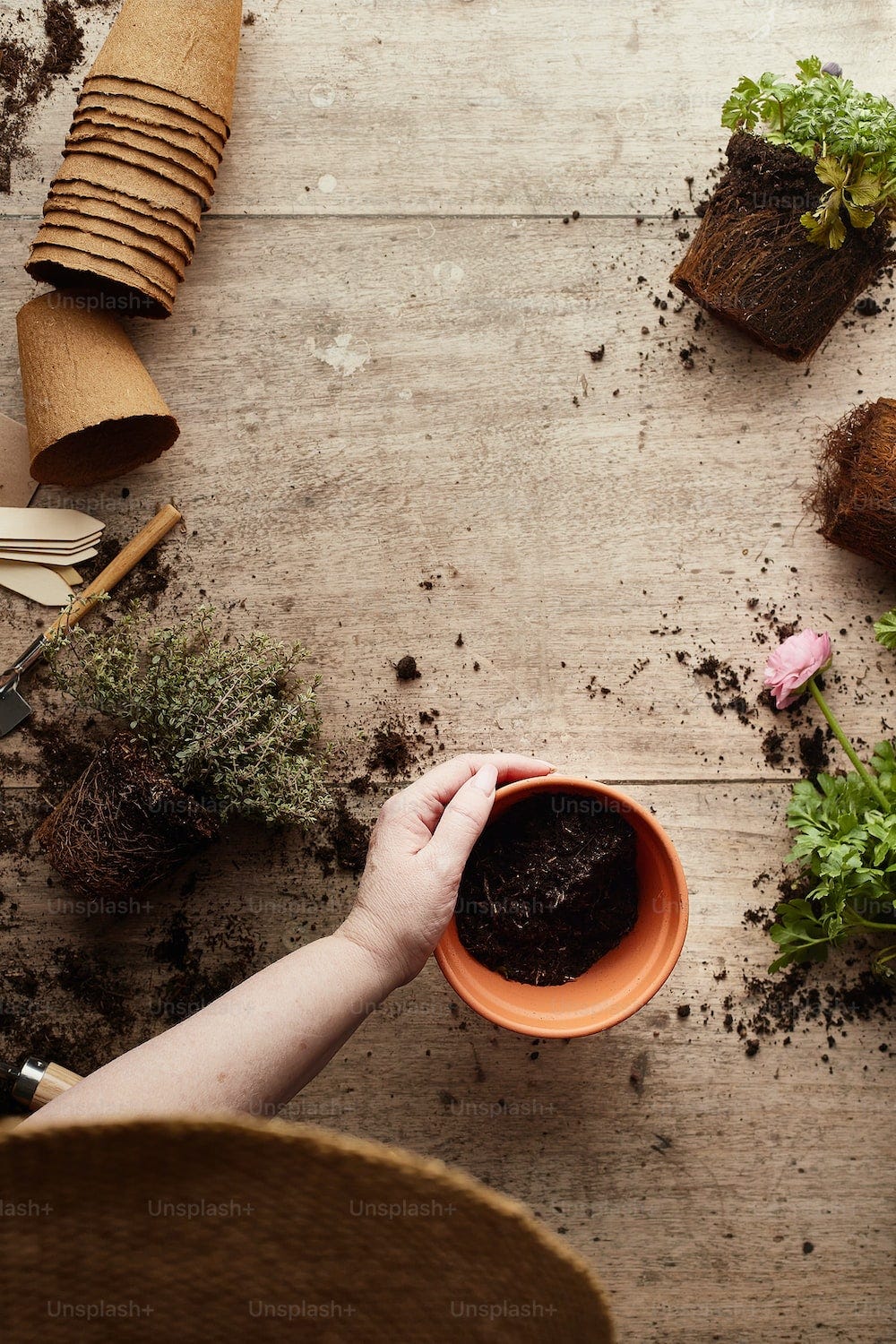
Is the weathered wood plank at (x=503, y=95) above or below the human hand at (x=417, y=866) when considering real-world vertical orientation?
above

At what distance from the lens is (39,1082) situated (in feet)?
4.25

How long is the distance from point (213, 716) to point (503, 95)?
3.81ft

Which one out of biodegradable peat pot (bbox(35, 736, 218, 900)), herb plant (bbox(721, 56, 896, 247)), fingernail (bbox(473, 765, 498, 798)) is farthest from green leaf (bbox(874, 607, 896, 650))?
biodegradable peat pot (bbox(35, 736, 218, 900))

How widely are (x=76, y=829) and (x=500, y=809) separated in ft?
2.04

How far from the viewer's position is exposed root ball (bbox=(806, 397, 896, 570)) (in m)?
1.41

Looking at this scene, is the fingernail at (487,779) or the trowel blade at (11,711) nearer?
the fingernail at (487,779)

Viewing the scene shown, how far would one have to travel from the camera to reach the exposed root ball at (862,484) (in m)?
1.41

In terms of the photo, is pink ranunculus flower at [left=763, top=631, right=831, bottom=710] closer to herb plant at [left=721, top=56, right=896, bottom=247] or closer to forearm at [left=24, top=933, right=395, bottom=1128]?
herb plant at [left=721, top=56, right=896, bottom=247]

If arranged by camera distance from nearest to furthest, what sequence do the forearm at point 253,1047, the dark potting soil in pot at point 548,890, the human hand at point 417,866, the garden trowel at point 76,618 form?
1. the forearm at point 253,1047
2. the human hand at point 417,866
3. the dark potting soil in pot at point 548,890
4. the garden trowel at point 76,618

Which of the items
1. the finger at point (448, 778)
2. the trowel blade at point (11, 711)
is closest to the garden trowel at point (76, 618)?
the trowel blade at point (11, 711)

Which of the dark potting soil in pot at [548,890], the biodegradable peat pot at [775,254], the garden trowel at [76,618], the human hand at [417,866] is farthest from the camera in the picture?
the garden trowel at [76,618]

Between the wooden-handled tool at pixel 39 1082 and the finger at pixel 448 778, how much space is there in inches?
24.5

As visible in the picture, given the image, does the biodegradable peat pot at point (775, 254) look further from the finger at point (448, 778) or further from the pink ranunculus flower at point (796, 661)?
the finger at point (448, 778)

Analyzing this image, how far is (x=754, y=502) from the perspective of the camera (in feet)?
5.08
